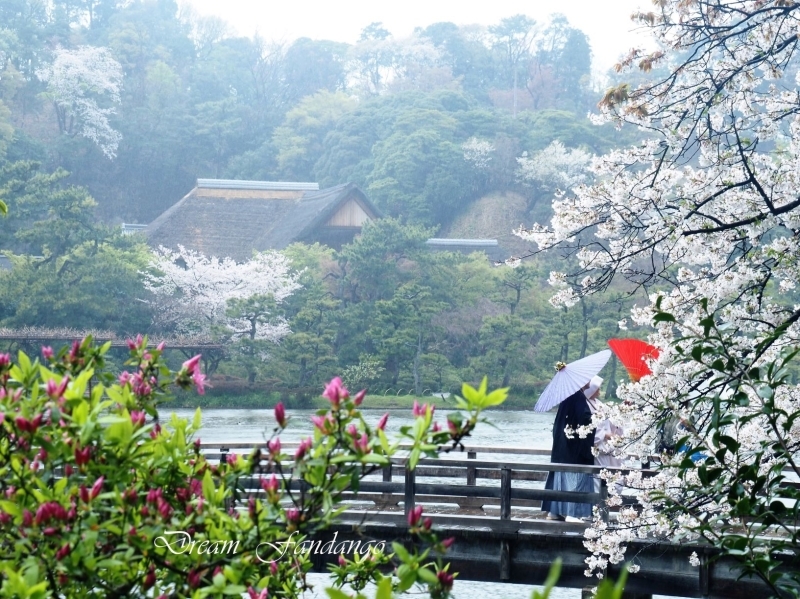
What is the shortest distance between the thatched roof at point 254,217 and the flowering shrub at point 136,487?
20.9 metres

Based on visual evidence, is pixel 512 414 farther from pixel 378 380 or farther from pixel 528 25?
pixel 528 25

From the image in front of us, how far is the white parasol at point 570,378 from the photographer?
543cm

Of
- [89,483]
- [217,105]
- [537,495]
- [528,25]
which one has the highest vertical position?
[528,25]

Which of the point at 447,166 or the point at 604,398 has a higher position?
the point at 447,166

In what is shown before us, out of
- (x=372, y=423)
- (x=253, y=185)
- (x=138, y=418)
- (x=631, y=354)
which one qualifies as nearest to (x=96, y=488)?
(x=138, y=418)

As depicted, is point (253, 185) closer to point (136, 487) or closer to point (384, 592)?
point (136, 487)

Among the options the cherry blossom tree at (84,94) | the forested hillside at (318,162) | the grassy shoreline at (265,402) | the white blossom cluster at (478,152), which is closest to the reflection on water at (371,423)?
the grassy shoreline at (265,402)

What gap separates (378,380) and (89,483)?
59.7ft

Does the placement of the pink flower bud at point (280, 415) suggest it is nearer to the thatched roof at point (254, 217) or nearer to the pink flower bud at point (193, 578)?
the pink flower bud at point (193, 578)

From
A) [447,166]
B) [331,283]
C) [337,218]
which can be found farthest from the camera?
[447,166]

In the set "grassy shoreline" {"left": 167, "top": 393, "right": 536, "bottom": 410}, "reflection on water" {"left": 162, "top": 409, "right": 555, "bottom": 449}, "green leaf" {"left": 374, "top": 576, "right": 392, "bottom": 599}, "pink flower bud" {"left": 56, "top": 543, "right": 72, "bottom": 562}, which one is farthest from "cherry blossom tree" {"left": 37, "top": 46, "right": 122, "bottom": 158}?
"green leaf" {"left": 374, "top": 576, "right": 392, "bottom": 599}

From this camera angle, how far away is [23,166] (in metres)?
19.3

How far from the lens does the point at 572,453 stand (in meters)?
5.49

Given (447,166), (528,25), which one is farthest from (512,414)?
(528,25)
